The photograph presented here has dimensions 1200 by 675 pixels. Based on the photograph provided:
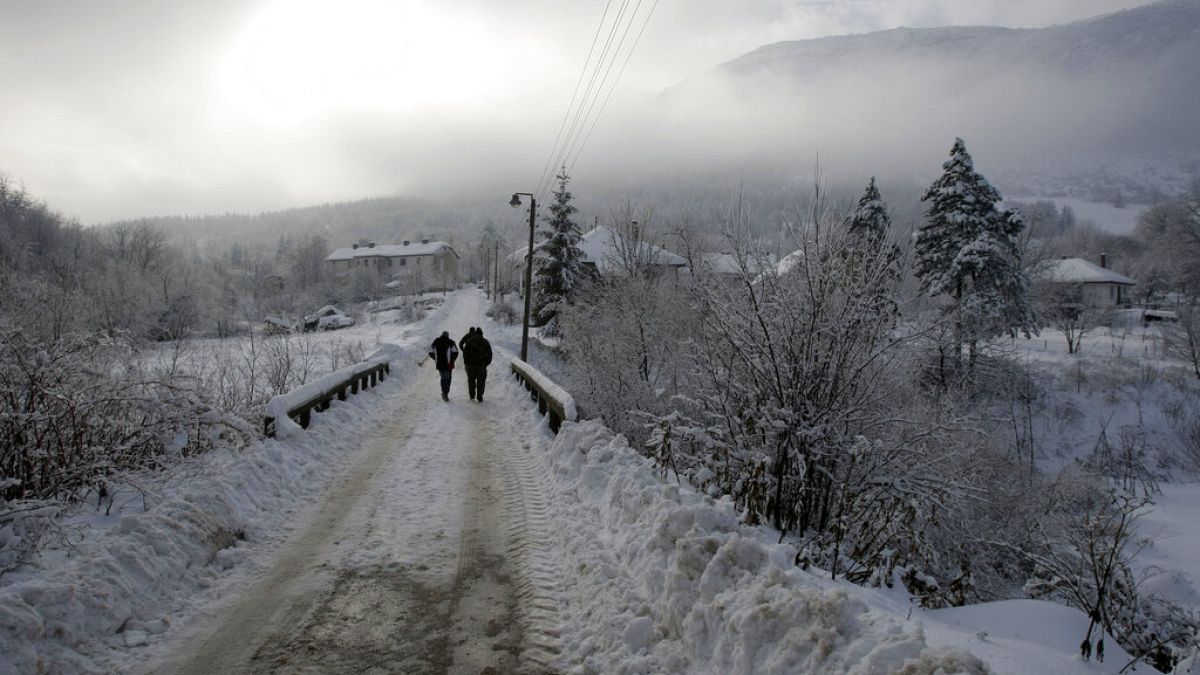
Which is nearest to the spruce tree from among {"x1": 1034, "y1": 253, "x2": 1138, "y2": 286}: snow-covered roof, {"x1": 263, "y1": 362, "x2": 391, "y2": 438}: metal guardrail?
{"x1": 263, "y1": 362, "x2": 391, "y2": 438}: metal guardrail

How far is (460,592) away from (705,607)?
1.99 m

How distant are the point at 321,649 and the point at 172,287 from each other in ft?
234

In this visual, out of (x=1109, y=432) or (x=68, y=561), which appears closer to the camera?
(x=68, y=561)

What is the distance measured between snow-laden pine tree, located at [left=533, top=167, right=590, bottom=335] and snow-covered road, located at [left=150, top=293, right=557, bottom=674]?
88.7ft

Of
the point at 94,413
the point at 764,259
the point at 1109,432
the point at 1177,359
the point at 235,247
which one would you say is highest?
the point at 235,247

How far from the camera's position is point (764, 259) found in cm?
688

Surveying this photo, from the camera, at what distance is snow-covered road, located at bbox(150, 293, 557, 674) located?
3.58 metres

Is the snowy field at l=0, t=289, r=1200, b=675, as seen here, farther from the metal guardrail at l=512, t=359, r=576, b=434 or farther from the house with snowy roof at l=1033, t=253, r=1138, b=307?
the house with snowy roof at l=1033, t=253, r=1138, b=307

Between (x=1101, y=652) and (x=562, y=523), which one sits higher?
(x=1101, y=652)

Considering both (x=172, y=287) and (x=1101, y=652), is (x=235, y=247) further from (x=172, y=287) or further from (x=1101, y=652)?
(x=1101, y=652)

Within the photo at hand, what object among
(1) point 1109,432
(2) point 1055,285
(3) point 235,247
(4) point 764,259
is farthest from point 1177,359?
(3) point 235,247

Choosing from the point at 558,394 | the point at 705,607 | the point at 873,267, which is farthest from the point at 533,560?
the point at 558,394

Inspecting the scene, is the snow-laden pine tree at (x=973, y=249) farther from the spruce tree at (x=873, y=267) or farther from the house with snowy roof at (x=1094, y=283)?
the house with snowy roof at (x=1094, y=283)

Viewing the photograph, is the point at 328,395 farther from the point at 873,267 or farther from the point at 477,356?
the point at 873,267
